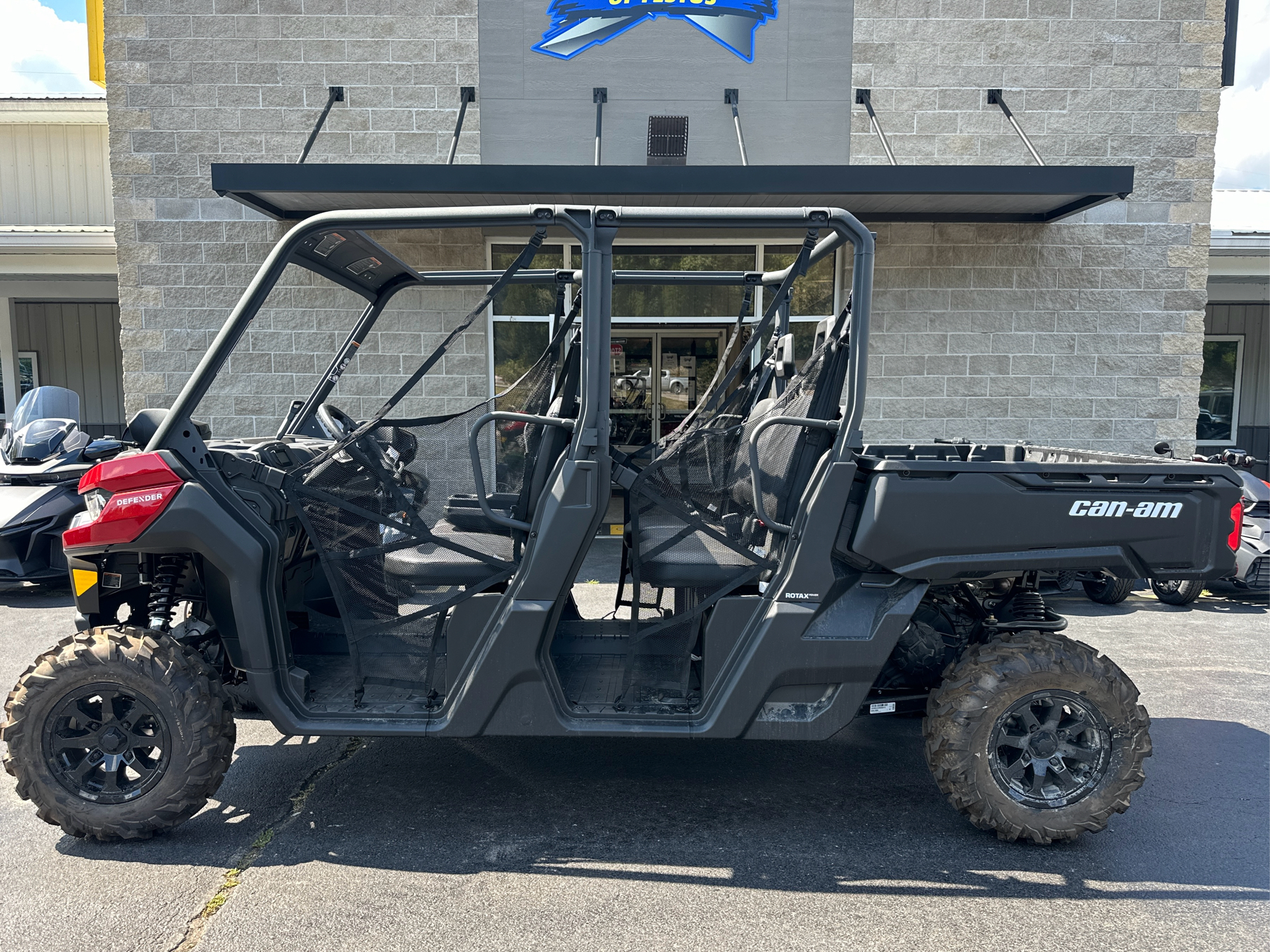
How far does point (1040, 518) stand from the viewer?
10.2ft

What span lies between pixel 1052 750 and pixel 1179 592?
4.87 metres

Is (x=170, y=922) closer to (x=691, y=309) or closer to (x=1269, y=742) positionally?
(x=1269, y=742)

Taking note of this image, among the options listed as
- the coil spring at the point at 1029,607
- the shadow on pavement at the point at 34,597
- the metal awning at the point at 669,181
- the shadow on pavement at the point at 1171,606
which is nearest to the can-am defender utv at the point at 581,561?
the coil spring at the point at 1029,607

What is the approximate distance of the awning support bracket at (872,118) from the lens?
8.49 metres

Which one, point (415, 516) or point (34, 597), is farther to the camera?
point (34, 597)

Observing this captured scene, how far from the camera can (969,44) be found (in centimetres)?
866

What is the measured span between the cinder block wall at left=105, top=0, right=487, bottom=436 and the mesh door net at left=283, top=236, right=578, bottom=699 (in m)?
5.73

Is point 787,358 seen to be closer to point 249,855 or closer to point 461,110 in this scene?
point 249,855

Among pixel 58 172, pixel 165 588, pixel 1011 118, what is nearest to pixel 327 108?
pixel 165 588

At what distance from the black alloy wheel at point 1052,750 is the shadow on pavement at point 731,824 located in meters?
0.22

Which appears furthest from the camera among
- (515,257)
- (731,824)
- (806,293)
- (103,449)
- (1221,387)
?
(1221,387)

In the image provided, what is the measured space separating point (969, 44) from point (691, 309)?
3.79 metres

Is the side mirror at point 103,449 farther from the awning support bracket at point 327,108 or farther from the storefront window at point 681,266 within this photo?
→ the storefront window at point 681,266

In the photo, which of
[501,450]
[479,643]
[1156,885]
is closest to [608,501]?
[501,450]
